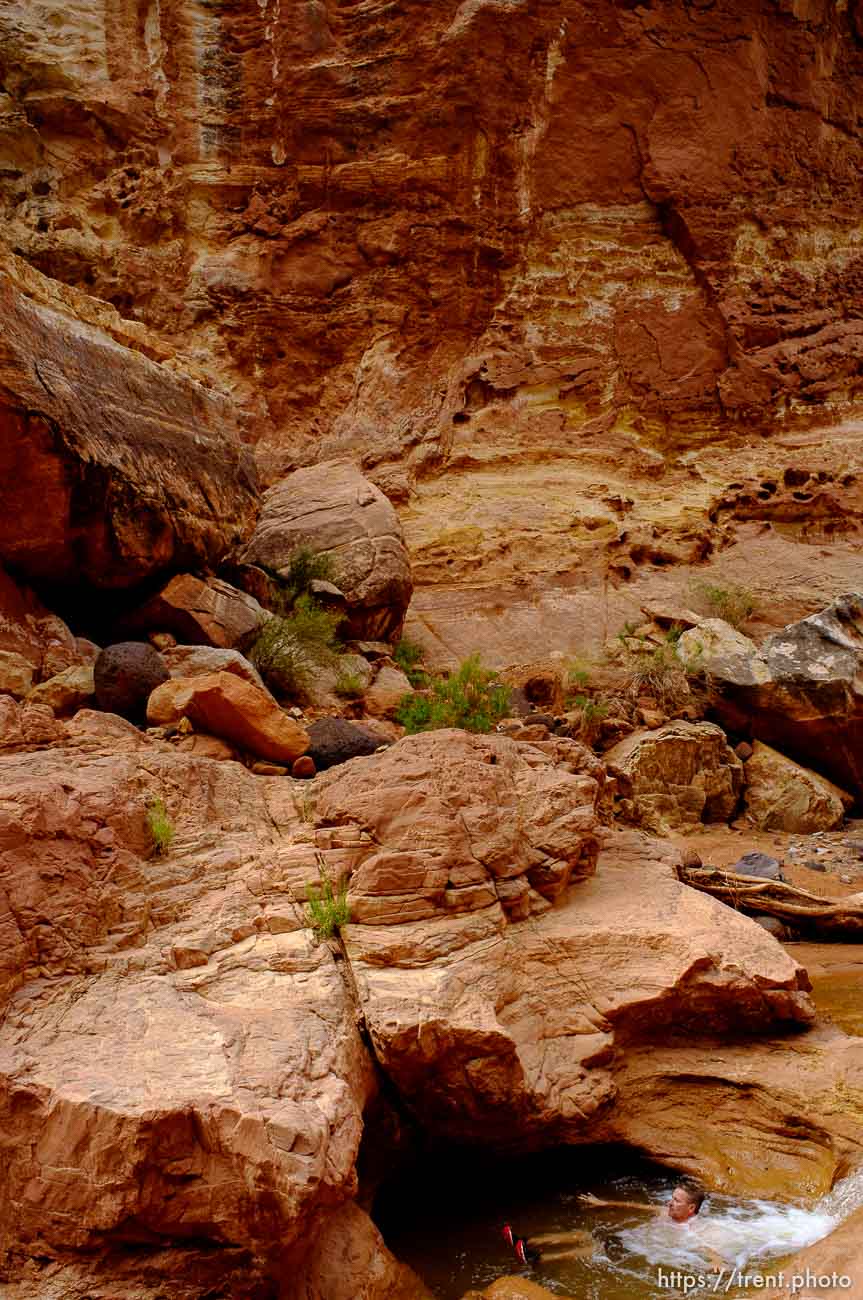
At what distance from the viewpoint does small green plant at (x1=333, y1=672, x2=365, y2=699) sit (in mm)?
8781

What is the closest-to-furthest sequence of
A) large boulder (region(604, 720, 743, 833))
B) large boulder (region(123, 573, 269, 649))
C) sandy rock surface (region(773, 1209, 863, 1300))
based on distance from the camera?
sandy rock surface (region(773, 1209, 863, 1300)) → large boulder (region(123, 573, 269, 649)) → large boulder (region(604, 720, 743, 833))

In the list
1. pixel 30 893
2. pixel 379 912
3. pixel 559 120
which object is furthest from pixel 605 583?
pixel 30 893

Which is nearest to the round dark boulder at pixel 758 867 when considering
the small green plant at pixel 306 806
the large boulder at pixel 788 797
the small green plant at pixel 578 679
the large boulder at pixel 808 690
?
the large boulder at pixel 788 797

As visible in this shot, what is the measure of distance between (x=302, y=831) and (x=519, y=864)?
1.09 meters

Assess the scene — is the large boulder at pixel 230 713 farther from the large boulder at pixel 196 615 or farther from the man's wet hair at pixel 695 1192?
the man's wet hair at pixel 695 1192

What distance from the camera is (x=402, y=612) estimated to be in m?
11.3

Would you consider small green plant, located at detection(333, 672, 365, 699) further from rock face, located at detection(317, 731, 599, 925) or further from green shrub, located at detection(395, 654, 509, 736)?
rock face, located at detection(317, 731, 599, 925)

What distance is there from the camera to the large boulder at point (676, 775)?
938cm

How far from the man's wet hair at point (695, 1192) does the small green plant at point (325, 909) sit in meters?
1.72

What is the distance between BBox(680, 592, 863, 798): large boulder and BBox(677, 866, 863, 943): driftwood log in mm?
3215

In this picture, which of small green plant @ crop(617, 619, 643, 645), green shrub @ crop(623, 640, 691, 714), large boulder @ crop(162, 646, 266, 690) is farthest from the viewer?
small green plant @ crop(617, 619, 643, 645)

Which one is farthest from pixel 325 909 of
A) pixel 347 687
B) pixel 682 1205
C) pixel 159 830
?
pixel 347 687

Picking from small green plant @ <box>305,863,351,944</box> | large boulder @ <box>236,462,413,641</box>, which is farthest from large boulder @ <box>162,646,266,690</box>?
large boulder @ <box>236,462,413,641</box>

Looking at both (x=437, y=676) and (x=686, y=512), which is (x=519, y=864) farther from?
(x=686, y=512)
